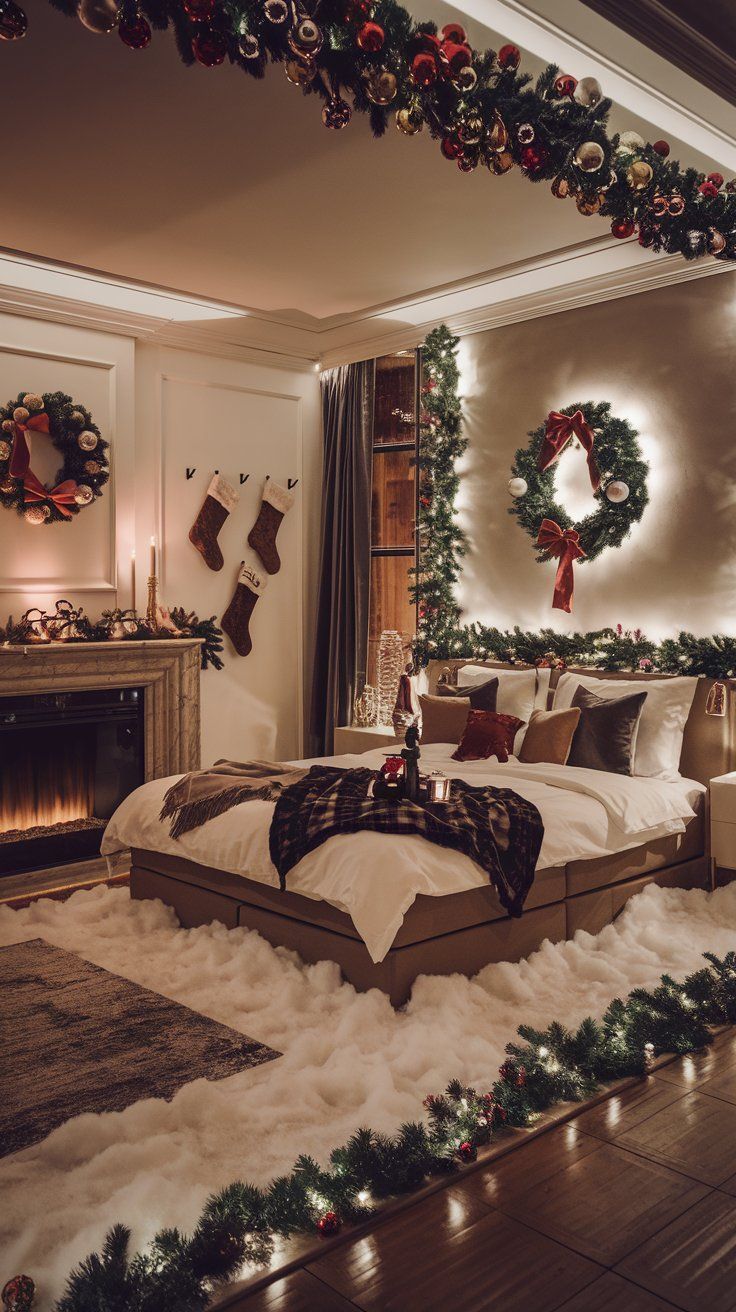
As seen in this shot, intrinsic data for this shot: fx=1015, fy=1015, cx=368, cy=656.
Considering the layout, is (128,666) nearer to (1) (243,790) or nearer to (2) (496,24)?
(1) (243,790)

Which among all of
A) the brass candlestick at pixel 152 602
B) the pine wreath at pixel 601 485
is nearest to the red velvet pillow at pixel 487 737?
the pine wreath at pixel 601 485

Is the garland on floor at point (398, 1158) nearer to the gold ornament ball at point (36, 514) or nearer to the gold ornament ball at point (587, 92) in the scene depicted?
the gold ornament ball at point (587, 92)

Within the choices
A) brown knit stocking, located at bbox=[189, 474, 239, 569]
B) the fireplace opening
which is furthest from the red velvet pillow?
brown knit stocking, located at bbox=[189, 474, 239, 569]

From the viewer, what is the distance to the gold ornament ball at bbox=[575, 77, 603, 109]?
8.64ft

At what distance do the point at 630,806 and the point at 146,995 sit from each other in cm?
199

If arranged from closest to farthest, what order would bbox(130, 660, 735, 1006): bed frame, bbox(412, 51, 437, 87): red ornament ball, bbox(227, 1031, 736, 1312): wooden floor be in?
bbox(227, 1031, 736, 1312): wooden floor → bbox(412, 51, 437, 87): red ornament ball → bbox(130, 660, 735, 1006): bed frame

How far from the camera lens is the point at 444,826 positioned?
3387 mm

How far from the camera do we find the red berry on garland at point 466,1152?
2361 millimetres

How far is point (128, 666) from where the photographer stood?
215 inches

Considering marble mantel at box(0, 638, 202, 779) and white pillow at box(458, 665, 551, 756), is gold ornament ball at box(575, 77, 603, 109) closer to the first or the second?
white pillow at box(458, 665, 551, 756)

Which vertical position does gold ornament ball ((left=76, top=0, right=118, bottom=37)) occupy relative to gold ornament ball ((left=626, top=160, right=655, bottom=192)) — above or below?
below

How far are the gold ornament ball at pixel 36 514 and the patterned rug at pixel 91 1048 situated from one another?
2.50 metres

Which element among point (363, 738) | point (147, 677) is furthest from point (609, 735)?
point (147, 677)

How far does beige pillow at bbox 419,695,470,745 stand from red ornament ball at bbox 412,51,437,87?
3.28 meters
